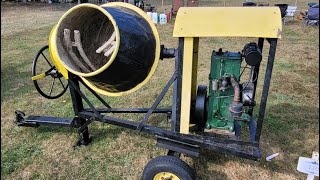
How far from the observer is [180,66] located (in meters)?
2.44

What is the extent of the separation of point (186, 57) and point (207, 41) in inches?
258

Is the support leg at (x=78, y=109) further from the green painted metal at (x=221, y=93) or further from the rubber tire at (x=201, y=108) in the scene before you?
the green painted metal at (x=221, y=93)

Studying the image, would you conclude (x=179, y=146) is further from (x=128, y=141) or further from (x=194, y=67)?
(x=128, y=141)

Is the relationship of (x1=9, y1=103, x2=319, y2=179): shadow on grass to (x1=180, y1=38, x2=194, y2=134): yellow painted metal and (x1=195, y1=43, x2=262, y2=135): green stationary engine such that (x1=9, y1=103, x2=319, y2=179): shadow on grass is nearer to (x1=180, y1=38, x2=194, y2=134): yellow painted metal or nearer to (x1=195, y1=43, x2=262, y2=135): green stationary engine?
(x1=195, y1=43, x2=262, y2=135): green stationary engine

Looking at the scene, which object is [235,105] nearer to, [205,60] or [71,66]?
[71,66]

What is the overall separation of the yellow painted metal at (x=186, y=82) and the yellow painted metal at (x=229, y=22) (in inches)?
5.1

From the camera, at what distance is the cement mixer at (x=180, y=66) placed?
2215 mm

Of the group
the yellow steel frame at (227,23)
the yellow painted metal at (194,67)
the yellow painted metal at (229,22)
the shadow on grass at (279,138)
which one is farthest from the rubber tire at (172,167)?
the yellow painted metal at (229,22)

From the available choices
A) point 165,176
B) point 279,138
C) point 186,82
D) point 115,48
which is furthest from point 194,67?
point 279,138

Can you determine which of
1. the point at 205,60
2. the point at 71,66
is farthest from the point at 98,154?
the point at 205,60

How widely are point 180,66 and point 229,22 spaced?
1.75 feet

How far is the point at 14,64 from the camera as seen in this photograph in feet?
21.4

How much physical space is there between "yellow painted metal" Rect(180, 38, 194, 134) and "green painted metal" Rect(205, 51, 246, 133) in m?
0.37

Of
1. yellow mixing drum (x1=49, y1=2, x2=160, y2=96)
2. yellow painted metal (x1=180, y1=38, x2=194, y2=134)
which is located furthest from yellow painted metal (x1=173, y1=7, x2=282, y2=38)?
yellow mixing drum (x1=49, y1=2, x2=160, y2=96)
